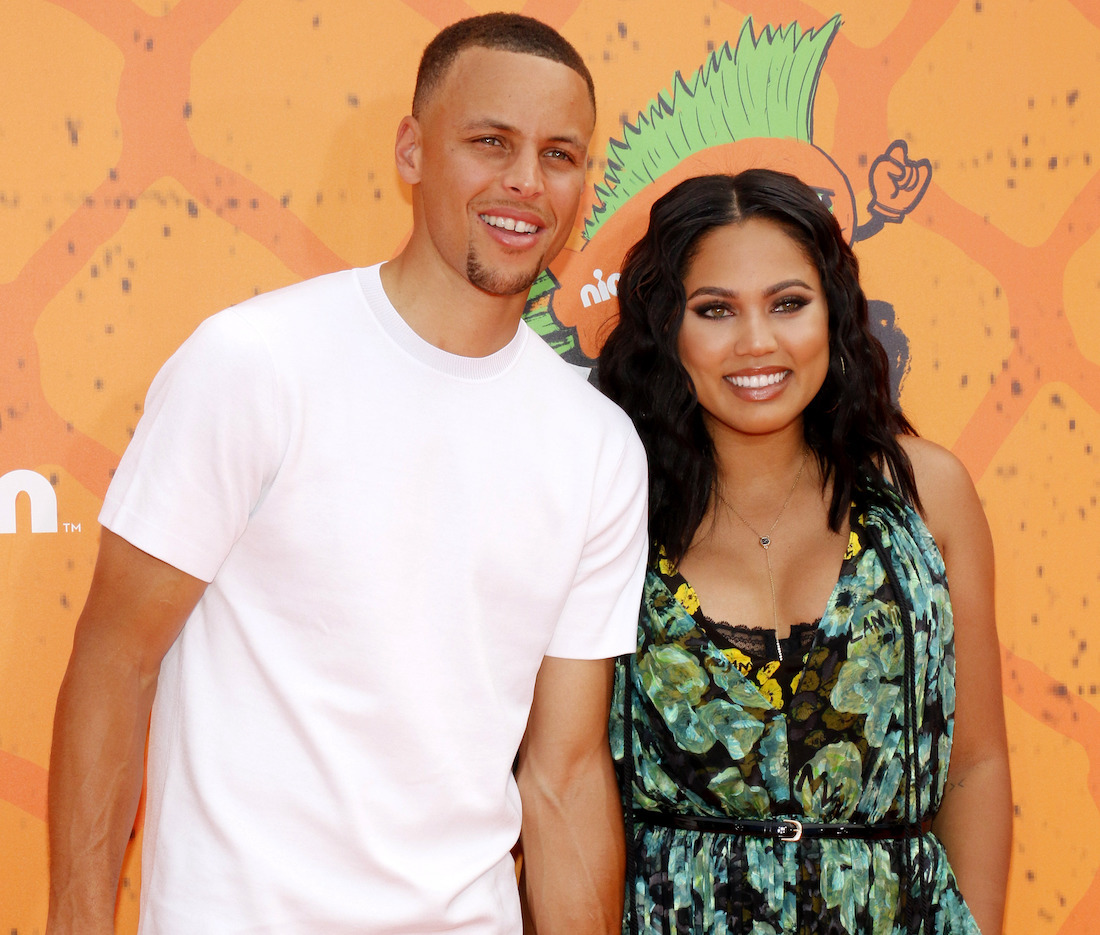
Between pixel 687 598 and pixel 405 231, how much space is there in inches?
34.8

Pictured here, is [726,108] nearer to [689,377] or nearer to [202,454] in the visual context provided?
[689,377]

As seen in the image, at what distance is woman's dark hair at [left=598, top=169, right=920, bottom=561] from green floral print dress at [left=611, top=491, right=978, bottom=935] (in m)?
0.19

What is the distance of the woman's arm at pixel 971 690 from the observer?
1879 millimetres

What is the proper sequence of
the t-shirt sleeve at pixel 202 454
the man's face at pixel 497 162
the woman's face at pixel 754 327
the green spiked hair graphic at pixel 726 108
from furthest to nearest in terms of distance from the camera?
1. the green spiked hair graphic at pixel 726 108
2. the woman's face at pixel 754 327
3. the man's face at pixel 497 162
4. the t-shirt sleeve at pixel 202 454

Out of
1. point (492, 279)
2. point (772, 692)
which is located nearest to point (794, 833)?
point (772, 692)

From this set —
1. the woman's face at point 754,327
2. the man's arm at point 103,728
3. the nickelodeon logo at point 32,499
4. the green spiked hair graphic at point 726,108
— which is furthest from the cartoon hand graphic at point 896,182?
the nickelodeon logo at point 32,499

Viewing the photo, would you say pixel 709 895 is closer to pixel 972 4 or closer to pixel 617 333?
pixel 617 333

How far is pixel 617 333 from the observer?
1980 mm

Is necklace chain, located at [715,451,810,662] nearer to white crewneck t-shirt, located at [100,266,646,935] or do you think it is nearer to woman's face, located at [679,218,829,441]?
woman's face, located at [679,218,829,441]

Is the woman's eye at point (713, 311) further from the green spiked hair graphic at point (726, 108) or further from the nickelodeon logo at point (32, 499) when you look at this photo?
the nickelodeon logo at point (32, 499)

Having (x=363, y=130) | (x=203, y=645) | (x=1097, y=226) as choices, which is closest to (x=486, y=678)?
(x=203, y=645)

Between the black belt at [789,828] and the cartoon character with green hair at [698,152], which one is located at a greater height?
the cartoon character with green hair at [698,152]

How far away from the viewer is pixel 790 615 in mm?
1773

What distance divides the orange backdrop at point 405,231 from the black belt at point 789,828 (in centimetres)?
57
